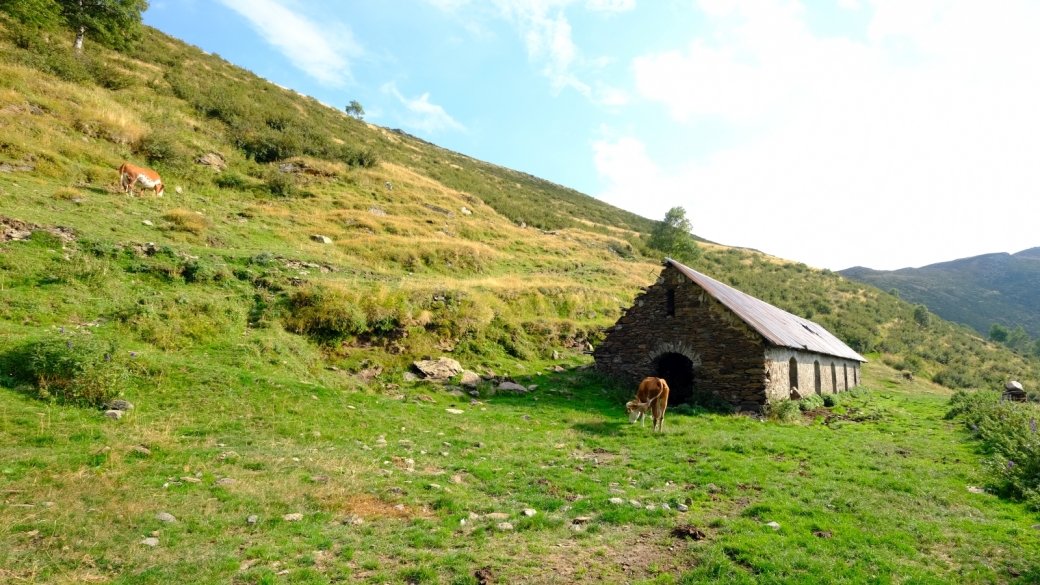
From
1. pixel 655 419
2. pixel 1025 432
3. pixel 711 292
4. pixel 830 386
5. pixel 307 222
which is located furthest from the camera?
pixel 307 222

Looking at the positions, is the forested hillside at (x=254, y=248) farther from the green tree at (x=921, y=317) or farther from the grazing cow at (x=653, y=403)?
the grazing cow at (x=653, y=403)

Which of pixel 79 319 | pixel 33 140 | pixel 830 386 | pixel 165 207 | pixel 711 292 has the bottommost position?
pixel 830 386

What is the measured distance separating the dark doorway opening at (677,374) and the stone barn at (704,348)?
0.05 meters

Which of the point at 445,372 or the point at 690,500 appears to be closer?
the point at 690,500

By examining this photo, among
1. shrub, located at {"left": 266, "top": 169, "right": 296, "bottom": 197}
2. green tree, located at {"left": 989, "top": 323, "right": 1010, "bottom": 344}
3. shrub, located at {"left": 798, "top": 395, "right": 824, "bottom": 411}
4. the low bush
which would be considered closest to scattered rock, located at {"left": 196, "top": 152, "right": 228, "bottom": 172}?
shrub, located at {"left": 266, "top": 169, "right": 296, "bottom": 197}

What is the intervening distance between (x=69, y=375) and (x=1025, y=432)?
75.5 ft

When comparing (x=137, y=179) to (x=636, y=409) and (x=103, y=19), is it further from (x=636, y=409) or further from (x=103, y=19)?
(x=636, y=409)

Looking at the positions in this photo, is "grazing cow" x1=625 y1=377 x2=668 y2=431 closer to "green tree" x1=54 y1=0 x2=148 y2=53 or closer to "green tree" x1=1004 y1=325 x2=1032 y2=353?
"green tree" x1=54 y1=0 x2=148 y2=53

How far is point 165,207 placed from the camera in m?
22.3

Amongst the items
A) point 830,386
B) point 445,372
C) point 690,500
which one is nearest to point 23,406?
point 445,372

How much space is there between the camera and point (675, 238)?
59594 millimetres

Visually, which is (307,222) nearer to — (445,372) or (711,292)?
(445,372)

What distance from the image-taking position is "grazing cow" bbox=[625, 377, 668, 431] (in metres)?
14.4

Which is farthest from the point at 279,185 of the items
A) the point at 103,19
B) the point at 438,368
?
the point at 438,368
